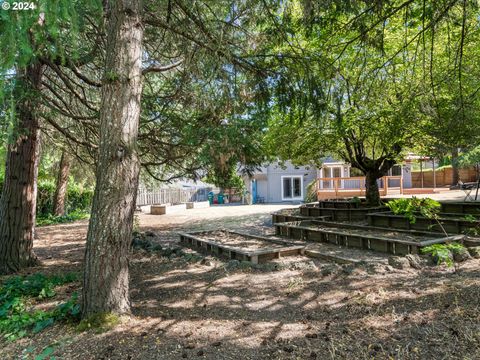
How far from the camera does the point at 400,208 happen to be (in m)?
4.37

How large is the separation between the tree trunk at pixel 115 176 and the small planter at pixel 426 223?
262 inches

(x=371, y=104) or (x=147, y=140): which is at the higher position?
(x=371, y=104)

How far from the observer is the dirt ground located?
286 centimetres

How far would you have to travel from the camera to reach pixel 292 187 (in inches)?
1147

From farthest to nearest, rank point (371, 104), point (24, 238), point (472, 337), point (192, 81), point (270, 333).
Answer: point (371, 104) < point (192, 81) < point (24, 238) < point (270, 333) < point (472, 337)

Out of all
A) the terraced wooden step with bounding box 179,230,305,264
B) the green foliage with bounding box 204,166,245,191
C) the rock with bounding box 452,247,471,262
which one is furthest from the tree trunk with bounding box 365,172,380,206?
the green foliage with bounding box 204,166,245,191

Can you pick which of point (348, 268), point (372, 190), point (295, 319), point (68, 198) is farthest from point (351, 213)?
point (68, 198)

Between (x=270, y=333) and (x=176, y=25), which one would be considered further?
(x=176, y=25)

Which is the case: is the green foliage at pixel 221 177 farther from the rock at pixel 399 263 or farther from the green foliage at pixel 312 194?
the green foliage at pixel 312 194

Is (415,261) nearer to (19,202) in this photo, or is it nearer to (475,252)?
(475,252)

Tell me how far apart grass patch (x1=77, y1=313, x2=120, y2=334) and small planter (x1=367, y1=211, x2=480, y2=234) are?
6.78 m

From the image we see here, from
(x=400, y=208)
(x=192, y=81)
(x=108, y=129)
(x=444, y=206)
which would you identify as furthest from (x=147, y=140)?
(x=444, y=206)

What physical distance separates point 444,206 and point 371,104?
3951 millimetres

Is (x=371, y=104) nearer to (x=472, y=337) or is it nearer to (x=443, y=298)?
(x=443, y=298)
